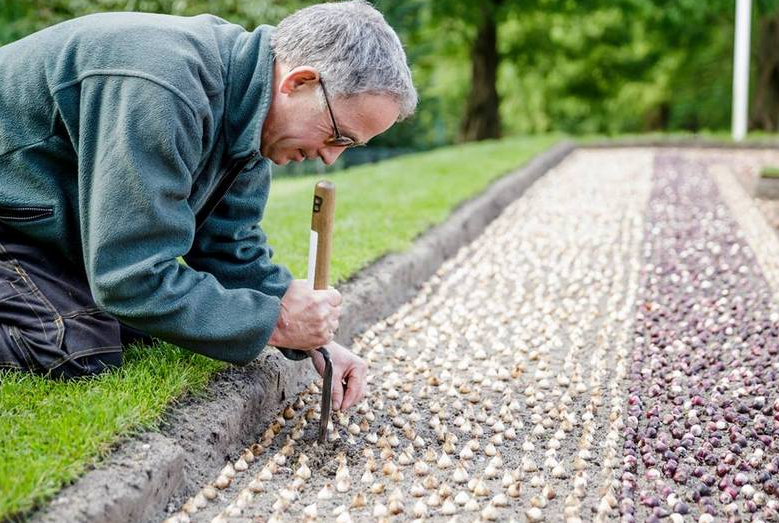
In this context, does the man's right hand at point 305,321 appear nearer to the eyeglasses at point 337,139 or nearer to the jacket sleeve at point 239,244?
the jacket sleeve at point 239,244

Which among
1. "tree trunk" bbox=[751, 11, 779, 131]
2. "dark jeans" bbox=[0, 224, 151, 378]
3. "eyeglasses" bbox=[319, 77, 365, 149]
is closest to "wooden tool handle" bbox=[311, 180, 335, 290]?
"eyeglasses" bbox=[319, 77, 365, 149]

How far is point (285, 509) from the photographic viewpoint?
2.24 m

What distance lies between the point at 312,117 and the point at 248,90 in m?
0.18

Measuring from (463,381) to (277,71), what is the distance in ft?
4.72

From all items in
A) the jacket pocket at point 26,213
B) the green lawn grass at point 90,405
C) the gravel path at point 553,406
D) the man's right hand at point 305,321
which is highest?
the jacket pocket at point 26,213

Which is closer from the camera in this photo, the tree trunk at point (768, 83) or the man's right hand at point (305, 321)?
the man's right hand at point (305, 321)

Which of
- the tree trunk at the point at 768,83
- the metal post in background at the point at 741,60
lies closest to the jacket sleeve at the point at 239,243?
the metal post in background at the point at 741,60

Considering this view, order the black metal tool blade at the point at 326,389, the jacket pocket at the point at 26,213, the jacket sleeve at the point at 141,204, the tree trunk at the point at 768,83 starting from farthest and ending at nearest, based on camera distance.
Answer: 1. the tree trunk at the point at 768,83
2. the black metal tool blade at the point at 326,389
3. the jacket pocket at the point at 26,213
4. the jacket sleeve at the point at 141,204

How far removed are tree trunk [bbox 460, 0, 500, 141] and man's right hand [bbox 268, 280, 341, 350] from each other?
13370 millimetres

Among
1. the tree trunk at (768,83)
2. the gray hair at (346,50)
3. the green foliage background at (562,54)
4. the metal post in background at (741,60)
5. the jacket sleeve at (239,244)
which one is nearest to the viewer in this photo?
the gray hair at (346,50)

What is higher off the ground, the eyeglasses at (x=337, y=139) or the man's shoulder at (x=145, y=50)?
the man's shoulder at (x=145, y=50)

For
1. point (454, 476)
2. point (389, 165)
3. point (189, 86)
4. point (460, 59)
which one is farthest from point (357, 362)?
point (460, 59)

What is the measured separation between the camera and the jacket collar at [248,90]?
7.51 feet

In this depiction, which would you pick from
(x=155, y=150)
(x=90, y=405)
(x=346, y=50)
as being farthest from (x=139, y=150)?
(x=90, y=405)
